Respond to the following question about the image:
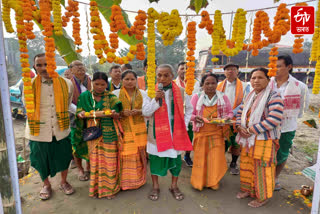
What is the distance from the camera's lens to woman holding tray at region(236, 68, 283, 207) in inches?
103

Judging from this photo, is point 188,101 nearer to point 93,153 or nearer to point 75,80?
point 93,153

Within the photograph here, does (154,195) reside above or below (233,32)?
below

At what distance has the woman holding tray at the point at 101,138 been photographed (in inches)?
112

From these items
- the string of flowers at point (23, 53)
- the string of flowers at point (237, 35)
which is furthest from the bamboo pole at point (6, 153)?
the string of flowers at point (237, 35)

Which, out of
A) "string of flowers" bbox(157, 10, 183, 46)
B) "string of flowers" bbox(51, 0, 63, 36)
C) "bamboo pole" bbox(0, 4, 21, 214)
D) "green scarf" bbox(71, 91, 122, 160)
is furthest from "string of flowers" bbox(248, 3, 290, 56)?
"bamboo pole" bbox(0, 4, 21, 214)

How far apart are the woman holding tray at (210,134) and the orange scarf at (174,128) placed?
351 millimetres

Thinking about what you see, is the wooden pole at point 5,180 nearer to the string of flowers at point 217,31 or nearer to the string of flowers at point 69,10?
the string of flowers at point 69,10

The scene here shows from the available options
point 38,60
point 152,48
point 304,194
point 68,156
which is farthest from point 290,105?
point 38,60

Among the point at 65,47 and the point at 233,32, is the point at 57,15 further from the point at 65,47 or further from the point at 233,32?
the point at 233,32

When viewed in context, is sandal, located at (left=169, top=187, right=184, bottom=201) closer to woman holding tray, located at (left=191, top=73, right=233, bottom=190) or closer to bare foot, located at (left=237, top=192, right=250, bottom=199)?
woman holding tray, located at (left=191, top=73, right=233, bottom=190)

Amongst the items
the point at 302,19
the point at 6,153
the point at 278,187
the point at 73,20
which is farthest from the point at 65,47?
the point at 278,187

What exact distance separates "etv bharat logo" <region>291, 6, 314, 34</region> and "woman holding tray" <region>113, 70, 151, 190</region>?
221cm

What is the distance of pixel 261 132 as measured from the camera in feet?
8.79

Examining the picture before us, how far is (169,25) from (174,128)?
1429 millimetres
